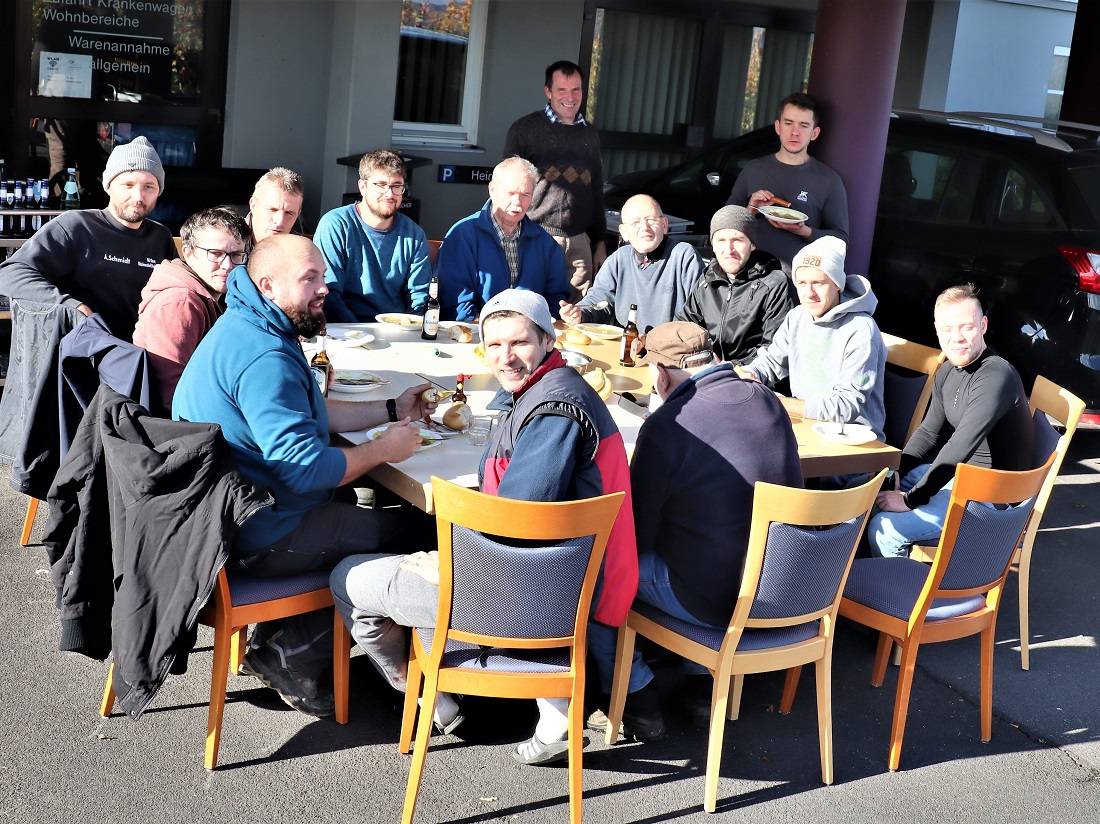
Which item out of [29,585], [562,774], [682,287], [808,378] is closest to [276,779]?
[562,774]

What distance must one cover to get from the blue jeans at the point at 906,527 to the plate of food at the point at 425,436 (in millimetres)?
1579

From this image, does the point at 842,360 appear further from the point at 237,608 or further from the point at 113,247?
the point at 113,247

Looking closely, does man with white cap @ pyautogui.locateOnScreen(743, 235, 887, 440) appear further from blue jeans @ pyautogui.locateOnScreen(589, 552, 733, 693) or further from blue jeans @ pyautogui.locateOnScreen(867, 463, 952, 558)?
blue jeans @ pyautogui.locateOnScreen(589, 552, 733, 693)

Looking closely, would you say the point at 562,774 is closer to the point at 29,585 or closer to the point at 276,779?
the point at 276,779

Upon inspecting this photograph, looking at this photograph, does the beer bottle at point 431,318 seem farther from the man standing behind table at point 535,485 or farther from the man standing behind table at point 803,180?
the man standing behind table at point 803,180

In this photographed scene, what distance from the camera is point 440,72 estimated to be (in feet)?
28.2

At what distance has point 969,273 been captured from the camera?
644cm

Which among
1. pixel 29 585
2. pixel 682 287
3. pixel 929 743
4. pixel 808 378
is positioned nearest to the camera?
pixel 929 743

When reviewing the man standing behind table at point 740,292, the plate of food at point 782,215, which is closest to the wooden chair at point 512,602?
the man standing behind table at point 740,292

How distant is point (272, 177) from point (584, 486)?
268 cm

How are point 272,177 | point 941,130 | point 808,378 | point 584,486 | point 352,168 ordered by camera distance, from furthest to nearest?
1. point 352,168
2. point 941,130
3. point 272,177
4. point 808,378
5. point 584,486

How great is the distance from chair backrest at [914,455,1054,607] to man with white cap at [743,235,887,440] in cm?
77

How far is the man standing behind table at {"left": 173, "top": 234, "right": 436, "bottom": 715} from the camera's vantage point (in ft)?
10.2

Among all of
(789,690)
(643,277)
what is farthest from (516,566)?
(643,277)
